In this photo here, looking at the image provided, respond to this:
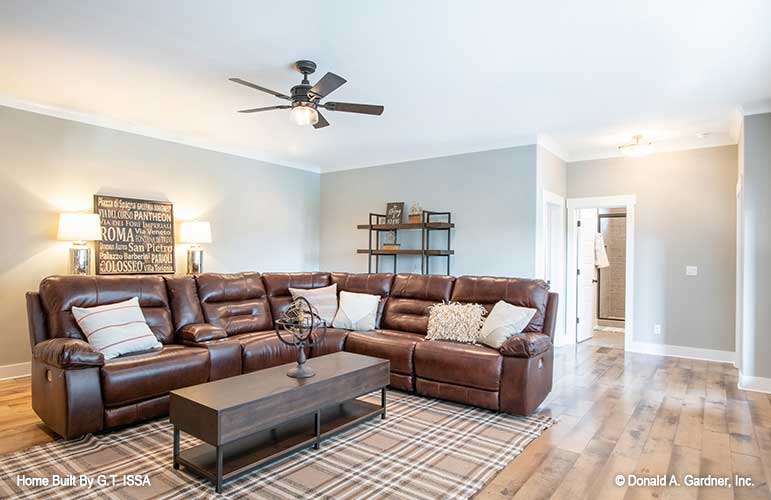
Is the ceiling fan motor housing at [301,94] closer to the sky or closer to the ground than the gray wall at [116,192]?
closer to the sky

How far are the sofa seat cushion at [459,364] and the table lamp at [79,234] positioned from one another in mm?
3283

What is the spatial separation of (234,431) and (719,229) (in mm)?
5707

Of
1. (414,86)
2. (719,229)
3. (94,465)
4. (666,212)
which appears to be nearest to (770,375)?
(719,229)

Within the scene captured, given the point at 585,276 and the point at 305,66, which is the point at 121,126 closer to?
the point at 305,66

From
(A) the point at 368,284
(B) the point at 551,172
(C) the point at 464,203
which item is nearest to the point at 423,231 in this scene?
(C) the point at 464,203

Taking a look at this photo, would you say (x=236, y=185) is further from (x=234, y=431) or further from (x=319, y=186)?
(x=234, y=431)

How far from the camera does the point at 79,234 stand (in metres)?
4.30

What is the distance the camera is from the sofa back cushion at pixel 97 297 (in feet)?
10.8

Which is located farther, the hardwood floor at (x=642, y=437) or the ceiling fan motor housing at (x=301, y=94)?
the ceiling fan motor housing at (x=301, y=94)

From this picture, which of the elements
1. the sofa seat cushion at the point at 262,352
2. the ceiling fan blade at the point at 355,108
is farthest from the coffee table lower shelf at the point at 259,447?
the ceiling fan blade at the point at 355,108

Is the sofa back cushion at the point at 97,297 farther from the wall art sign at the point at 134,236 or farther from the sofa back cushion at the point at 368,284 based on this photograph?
the sofa back cushion at the point at 368,284

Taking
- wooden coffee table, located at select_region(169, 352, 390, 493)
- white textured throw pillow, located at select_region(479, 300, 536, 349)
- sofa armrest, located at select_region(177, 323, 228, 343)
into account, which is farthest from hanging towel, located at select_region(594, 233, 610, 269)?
sofa armrest, located at select_region(177, 323, 228, 343)

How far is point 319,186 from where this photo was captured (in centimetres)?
757

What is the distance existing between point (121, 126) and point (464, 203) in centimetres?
411
